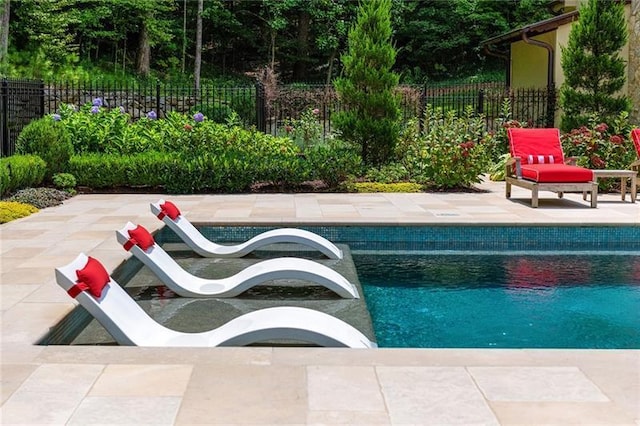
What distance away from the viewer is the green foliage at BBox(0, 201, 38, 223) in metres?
9.22

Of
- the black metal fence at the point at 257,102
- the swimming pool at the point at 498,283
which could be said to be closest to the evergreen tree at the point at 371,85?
the black metal fence at the point at 257,102

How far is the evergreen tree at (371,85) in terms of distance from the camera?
14.3 m

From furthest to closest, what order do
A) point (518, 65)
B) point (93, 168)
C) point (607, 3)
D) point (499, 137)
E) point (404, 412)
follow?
point (518, 65) < point (499, 137) < point (607, 3) < point (93, 168) < point (404, 412)

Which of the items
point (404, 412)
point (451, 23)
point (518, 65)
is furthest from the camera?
point (451, 23)

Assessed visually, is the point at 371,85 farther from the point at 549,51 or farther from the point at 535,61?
the point at 535,61

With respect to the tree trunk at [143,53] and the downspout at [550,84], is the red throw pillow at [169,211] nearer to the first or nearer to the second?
the downspout at [550,84]

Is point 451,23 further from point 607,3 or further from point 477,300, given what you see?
point 477,300

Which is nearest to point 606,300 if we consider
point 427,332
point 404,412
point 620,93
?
point 427,332

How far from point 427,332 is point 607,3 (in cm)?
1124

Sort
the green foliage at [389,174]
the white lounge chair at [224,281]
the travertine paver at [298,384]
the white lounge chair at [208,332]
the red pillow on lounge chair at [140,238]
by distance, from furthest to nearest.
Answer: the green foliage at [389,174]
the red pillow on lounge chair at [140,238]
the white lounge chair at [224,281]
the white lounge chair at [208,332]
the travertine paver at [298,384]

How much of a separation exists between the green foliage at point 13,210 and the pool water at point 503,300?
4.67 m

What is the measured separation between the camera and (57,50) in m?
26.3

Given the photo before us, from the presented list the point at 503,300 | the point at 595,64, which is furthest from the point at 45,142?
the point at 595,64

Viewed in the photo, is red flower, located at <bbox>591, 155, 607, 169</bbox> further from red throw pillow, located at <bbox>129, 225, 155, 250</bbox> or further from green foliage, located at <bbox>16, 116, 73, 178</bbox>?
green foliage, located at <bbox>16, 116, 73, 178</bbox>
